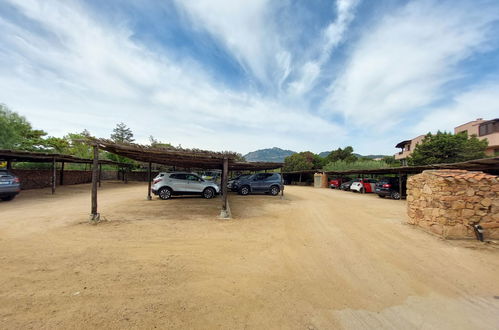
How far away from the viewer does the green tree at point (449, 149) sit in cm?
2000

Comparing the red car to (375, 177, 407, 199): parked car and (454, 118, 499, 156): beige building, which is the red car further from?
(454, 118, 499, 156): beige building

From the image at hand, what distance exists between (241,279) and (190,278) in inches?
28.9

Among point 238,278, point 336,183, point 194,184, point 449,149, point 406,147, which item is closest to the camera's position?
point 238,278

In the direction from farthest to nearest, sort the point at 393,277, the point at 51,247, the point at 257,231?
the point at 257,231 → the point at 51,247 → the point at 393,277

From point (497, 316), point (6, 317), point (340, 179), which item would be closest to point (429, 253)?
point (497, 316)

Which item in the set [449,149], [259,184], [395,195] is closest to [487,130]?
[449,149]

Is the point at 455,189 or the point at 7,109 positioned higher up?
the point at 7,109

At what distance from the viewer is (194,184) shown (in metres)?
10.8

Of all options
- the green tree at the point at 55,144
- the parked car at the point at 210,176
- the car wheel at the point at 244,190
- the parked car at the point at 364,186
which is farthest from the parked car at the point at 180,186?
the green tree at the point at 55,144

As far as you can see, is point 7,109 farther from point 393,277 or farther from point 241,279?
point 393,277

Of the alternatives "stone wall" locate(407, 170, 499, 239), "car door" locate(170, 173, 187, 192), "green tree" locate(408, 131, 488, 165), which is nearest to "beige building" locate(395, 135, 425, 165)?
"green tree" locate(408, 131, 488, 165)

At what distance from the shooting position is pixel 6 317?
209 centimetres

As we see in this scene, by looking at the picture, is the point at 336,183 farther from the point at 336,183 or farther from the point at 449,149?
the point at 449,149

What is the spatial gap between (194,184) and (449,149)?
25227 millimetres
